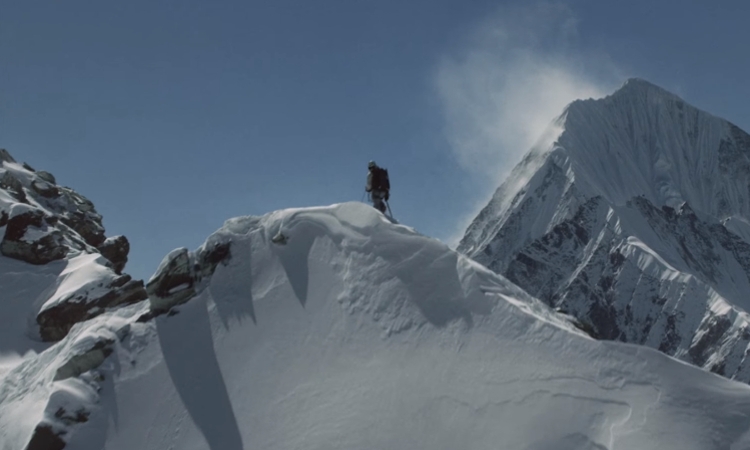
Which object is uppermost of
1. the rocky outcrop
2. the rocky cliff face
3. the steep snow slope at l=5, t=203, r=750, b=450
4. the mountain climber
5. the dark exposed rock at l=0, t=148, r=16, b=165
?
the dark exposed rock at l=0, t=148, r=16, b=165

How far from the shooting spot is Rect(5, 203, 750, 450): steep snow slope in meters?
15.9

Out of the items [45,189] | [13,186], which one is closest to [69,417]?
[13,186]

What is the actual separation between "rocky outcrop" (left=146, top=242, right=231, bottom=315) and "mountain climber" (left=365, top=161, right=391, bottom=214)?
441 centimetres

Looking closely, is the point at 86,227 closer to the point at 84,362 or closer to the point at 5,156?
the point at 5,156

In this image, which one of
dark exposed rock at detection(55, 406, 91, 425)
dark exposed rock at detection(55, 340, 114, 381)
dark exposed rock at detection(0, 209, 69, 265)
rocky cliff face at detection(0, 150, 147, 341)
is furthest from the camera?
dark exposed rock at detection(0, 209, 69, 265)

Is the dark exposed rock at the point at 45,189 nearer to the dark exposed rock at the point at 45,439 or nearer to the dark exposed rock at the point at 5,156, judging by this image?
the dark exposed rock at the point at 5,156

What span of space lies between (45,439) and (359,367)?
7.09 metres

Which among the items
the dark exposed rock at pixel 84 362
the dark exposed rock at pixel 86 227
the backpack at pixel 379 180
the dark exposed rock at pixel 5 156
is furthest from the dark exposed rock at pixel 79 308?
the dark exposed rock at pixel 5 156

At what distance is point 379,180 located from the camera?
2483cm

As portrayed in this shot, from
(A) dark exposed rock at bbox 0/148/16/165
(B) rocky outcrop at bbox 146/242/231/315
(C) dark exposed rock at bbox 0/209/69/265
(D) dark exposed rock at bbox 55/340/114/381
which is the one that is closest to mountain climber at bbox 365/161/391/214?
(B) rocky outcrop at bbox 146/242/231/315

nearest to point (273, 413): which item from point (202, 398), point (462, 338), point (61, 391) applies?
point (202, 398)

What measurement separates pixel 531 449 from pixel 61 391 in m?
10.9

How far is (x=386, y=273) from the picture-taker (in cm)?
2034

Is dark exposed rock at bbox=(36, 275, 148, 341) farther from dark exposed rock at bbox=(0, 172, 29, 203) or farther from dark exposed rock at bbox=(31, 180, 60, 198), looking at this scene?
dark exposed rock at bbox=(31, 180, 60, 198)
